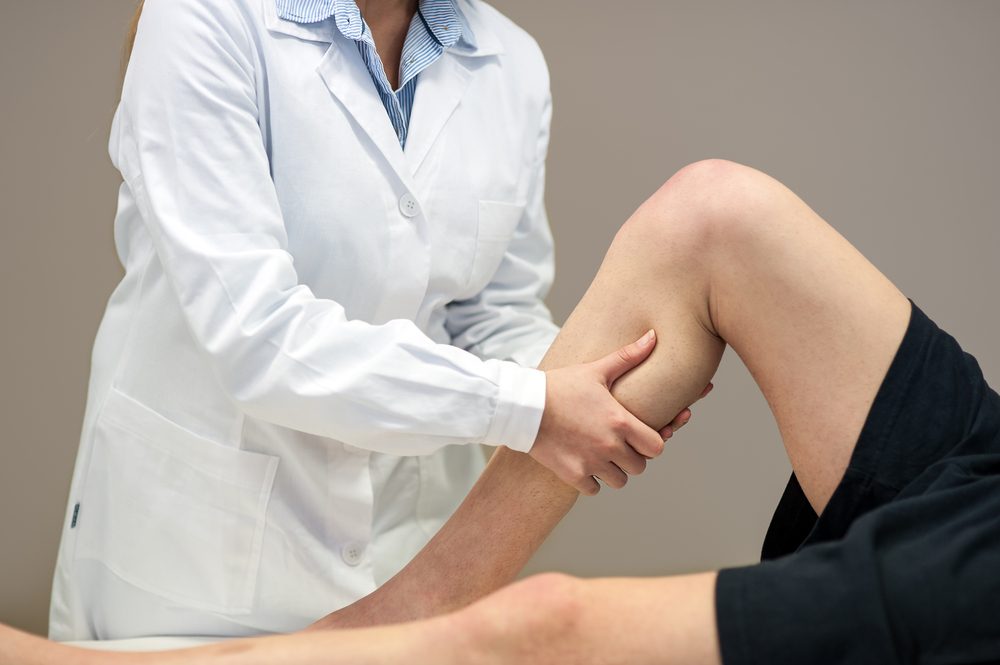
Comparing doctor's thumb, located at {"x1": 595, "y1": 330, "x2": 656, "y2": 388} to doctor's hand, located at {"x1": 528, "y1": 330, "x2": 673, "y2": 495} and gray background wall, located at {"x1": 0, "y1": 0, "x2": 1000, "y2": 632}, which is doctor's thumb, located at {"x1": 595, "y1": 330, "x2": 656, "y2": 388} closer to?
doctor's hand, located at {"x1": 528, "y1": 330, "x2": 673, "y2": 495}

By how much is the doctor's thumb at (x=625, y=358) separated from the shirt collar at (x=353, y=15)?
49cm

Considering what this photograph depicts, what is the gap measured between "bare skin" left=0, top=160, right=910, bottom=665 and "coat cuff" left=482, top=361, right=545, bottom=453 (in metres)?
0.07

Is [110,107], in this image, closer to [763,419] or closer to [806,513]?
[763,419]

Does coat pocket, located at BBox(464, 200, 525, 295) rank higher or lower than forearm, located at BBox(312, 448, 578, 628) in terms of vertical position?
higher

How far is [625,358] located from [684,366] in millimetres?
67

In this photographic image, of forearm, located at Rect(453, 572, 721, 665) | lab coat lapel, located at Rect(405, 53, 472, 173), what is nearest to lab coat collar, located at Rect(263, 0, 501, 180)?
lab coat lapel, located at Rect(405, 53, 472, 173)

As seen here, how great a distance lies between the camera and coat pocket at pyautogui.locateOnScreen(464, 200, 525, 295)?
149 cm

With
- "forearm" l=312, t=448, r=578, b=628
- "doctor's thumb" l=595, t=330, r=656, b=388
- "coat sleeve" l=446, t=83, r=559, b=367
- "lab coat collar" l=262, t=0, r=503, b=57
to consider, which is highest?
"lab coat collar" l=262, t=0, r=503, b=57

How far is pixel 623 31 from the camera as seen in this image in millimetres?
2545

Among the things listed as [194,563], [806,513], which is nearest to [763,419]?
[806,513]

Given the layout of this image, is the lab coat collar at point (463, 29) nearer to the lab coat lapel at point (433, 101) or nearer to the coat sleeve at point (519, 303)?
the lab coat lapel at point (433, 101)

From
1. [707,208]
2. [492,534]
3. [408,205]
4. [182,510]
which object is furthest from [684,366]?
[182,510]

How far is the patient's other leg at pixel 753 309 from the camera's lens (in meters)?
1.09

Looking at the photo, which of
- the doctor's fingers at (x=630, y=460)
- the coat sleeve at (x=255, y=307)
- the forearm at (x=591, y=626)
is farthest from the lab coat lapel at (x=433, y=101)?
the forearm at (x=591, y=626)
